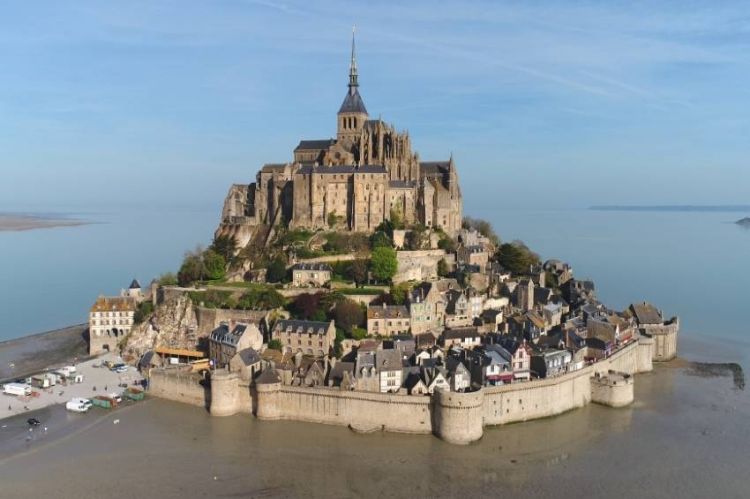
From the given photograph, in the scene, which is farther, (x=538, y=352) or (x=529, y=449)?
(x=538, y=352)

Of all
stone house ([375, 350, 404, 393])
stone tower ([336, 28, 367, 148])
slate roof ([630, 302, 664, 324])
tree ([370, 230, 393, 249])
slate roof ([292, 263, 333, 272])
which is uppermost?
stone tower ([336, 28, 367, 148])

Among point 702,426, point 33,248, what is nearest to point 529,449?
point 702,426

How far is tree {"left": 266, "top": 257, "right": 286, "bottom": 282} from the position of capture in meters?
36.1

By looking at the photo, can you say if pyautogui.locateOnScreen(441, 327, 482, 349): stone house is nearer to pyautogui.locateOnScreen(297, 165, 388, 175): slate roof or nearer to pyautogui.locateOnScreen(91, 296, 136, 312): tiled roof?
pyautogui.locateOnScreen(297, 165, 388, 175): slate roof

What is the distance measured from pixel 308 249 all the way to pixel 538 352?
630 inches

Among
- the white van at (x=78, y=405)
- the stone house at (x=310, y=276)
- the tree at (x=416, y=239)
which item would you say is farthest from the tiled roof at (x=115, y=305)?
the tree at (x=416, y=239)

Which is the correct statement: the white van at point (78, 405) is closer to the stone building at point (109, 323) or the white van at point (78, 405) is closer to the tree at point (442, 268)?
the stone building at point (109, 323)

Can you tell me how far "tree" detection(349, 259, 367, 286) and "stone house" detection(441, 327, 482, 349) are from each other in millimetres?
6578

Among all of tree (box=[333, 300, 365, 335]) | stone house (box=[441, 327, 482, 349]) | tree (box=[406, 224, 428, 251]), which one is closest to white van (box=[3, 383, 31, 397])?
tree (box=[333, 300, 365, 335])

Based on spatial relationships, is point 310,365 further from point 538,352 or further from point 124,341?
point 124,341

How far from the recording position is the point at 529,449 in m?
23.3

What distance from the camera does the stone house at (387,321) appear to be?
31.1 metres

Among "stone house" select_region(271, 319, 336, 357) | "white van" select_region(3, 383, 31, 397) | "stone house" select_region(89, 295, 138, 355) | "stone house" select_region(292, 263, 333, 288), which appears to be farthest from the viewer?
"stone house" select_region(292, 263, 333, 288)

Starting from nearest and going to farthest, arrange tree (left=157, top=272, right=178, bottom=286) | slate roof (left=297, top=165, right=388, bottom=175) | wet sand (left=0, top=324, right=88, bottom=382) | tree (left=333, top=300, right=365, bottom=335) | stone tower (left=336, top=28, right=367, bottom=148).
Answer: tree (left=333, top=300, right=365, bottom=335), wet sand (left=0, top=324, right=88, bottom=382), tree (left=157, top=272, right=178, bottom=286), slate roof (left=297, top=165, right=388, bottom=175), stone tower (left=336, top=28, right=367, bottom=148)
